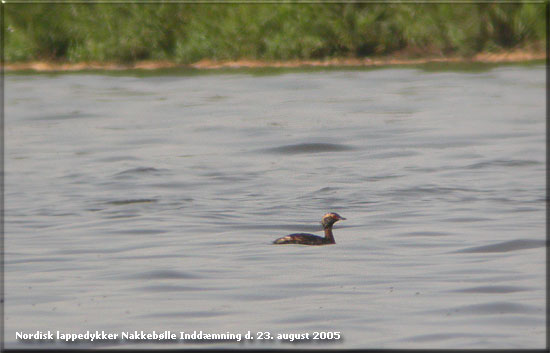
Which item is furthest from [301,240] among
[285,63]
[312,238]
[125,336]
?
[285,63]

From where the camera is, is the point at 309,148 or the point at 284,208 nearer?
the point at 284,208

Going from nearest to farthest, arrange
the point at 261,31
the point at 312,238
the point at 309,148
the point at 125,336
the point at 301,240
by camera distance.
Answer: the point at 125,336
the point at 301,240
the point at 312,238
the point at 309,148
the point at 261,31

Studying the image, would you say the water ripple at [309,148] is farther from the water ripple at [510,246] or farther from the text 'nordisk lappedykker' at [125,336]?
the text 'nordisk lappedykker' at [125,336]

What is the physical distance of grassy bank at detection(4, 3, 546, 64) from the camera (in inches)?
1230

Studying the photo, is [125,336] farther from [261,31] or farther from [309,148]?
[261,31]

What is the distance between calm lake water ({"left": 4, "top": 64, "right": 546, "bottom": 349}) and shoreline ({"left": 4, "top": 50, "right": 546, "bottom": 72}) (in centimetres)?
137

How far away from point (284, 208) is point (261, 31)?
18.5 m

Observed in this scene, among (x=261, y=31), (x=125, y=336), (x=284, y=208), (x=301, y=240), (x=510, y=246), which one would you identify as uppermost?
(x=125, y=336)

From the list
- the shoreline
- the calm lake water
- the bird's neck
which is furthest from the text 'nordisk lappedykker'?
the shoreline

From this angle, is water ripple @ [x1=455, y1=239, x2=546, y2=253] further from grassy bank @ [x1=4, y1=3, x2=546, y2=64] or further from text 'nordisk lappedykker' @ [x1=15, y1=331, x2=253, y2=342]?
grassy bank @ [x1=4, y1=3, x2=546, y2=64]

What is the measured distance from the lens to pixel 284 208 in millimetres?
14477

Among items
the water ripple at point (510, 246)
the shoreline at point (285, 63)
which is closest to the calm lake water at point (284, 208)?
the water ripple at point (510, 246)

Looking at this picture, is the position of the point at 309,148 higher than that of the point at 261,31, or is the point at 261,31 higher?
the point at 261,31

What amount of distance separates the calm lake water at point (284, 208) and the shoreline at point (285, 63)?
1.37 metres
